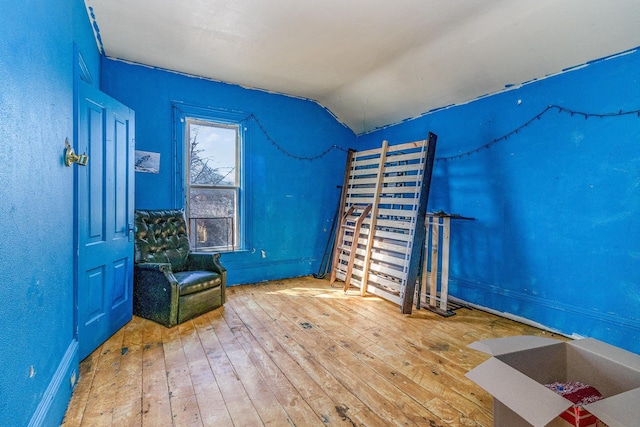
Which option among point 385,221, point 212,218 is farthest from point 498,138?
point 212,218

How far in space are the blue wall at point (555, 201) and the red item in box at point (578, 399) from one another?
1880mm

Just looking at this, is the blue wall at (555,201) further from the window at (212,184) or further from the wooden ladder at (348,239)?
the window at (212,184)

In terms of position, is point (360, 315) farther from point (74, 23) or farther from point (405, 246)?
point (74, 23)

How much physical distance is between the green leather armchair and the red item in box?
2.83 m

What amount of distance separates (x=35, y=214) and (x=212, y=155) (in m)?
2.93

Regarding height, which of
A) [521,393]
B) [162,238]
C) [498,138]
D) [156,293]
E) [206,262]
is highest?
[498,138]

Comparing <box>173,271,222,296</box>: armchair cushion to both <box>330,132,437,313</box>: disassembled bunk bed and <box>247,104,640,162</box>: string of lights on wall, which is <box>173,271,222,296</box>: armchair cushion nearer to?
<box>330,132,437,313</box>: disassembled bunk bed

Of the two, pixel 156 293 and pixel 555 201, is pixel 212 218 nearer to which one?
pixel 156 293

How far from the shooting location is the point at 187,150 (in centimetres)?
389

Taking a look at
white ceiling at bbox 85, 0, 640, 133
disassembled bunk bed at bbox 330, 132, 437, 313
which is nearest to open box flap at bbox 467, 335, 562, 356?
disassembled bunk bed at bbox 330, 132, 437, 313

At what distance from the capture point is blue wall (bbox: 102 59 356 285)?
3582 mm

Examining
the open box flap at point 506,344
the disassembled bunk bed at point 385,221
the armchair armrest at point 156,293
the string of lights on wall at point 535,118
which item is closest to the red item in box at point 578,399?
the open box flap at point 506,344

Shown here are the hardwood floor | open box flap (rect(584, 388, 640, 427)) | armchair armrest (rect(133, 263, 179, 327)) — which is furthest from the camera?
armchair armrest (rect(133, 263, 179, 327))

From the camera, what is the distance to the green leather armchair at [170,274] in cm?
281
